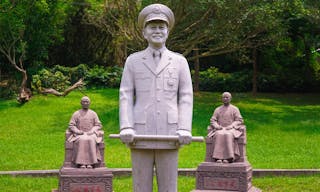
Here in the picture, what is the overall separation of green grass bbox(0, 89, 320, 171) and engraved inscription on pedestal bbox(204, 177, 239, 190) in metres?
2.30

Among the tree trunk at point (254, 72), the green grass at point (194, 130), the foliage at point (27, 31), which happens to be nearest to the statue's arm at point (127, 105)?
the green grass at point (194, 130)

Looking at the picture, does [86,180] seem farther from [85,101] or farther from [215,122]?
[215,122]

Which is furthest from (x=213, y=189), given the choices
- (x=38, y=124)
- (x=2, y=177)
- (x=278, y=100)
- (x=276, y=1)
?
(x=278, y=100)

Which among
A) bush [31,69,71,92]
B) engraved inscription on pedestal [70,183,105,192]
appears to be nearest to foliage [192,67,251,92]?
bush [31,69,71,92]

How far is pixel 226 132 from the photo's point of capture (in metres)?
10.3

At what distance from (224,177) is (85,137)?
2.40m

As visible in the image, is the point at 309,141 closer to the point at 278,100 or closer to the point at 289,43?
the point at 278,100

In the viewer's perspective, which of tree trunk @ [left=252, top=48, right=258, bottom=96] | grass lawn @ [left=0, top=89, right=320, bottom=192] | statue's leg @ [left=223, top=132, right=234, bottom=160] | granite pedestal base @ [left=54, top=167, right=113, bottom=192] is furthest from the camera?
tree trunk @ [left=252, top=48, right=258, bottom=96]

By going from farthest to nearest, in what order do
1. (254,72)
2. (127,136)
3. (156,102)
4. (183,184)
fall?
(254,72) < (183,184) < (156,102) < (127,136)

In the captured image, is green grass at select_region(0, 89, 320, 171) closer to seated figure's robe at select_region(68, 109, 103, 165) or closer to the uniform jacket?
seated figure's robe at select_region(68, 109, 103, 165)

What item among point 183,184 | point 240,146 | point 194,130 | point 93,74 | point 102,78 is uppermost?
point 93,74

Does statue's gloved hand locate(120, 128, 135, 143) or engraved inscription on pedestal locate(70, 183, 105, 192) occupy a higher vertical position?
Answer: statue's gloved hand locate(120, 128, 135, 143)

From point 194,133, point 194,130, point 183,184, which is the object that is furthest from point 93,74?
point 183,184

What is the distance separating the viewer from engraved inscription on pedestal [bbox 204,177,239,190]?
1002cm
